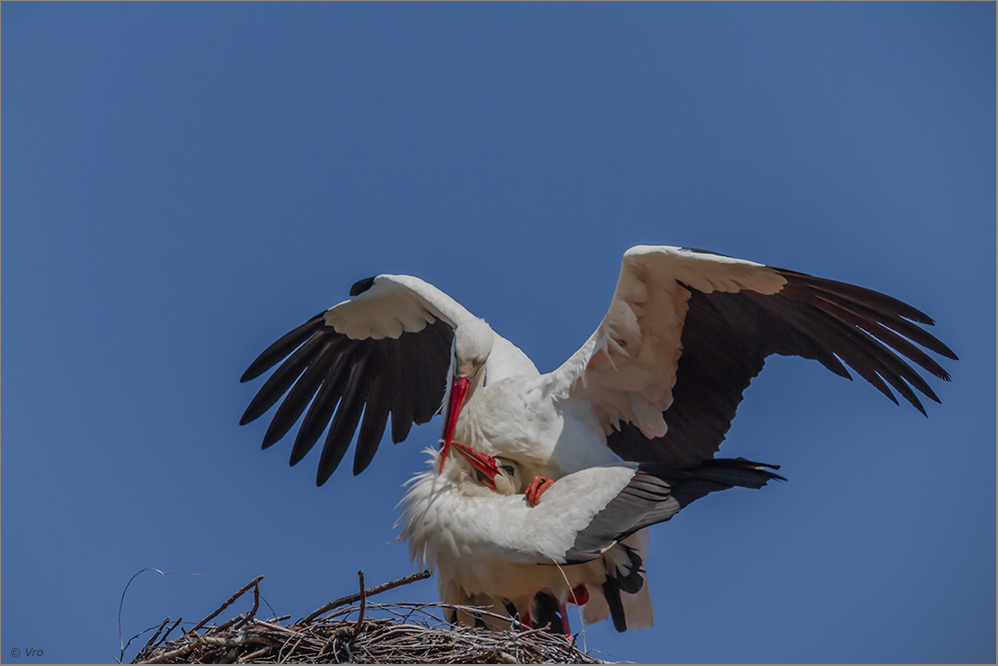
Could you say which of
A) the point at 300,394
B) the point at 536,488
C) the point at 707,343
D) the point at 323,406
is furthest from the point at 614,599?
the point at 300,394

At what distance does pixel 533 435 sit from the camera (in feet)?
13.5

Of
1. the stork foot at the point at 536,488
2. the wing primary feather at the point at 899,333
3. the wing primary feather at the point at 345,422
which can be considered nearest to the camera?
the wing primary feather at the point at 899,333

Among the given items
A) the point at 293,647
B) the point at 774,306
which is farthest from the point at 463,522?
the point at 774,306

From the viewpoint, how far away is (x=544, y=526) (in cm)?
376

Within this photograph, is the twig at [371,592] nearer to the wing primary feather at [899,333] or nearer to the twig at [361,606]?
the twig at [361,606]

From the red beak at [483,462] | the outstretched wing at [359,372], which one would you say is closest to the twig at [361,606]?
the red beak at [483,462]

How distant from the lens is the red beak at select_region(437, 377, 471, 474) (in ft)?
13.8

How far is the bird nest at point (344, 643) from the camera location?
330 centimetres

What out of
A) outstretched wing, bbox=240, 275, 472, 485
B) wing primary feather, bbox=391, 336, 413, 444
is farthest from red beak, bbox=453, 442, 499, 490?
wing primary feather, bbox=391, 336, 413, 444

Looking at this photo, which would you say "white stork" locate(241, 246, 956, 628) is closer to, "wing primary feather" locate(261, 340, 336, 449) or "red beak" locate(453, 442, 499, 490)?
"red beak" locate(453, 442, 499, 490)

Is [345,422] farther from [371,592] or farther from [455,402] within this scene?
[371,592]

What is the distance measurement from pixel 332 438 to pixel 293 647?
2015 mm

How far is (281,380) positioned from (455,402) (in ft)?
4.39

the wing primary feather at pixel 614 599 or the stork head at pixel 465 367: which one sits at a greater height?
the stork head at pixel 465 367
